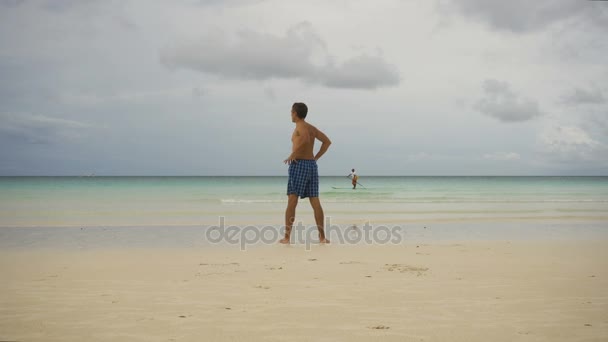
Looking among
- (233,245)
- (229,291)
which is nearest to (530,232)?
(233,245)

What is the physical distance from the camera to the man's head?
648cm

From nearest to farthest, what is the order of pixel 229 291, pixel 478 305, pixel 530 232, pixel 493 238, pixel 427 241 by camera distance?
pixel 478 305 < pixel 229 291 < pixel 427 241 < pixel 493 238 < pixel 530 232

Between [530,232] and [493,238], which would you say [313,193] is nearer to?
[493,238]

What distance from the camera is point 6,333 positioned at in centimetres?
267

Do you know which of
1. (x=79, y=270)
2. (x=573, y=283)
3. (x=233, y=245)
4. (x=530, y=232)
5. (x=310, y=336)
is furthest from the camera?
(x=530, y=232)

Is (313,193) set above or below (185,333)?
above

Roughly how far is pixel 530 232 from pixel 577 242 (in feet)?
4.39

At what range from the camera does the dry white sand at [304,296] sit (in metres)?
2.70

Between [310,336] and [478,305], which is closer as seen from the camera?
[310,336]

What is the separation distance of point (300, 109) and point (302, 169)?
86 cm

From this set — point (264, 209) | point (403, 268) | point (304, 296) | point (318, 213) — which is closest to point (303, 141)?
point (318, 213)

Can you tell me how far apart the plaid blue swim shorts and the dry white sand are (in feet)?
3.25
